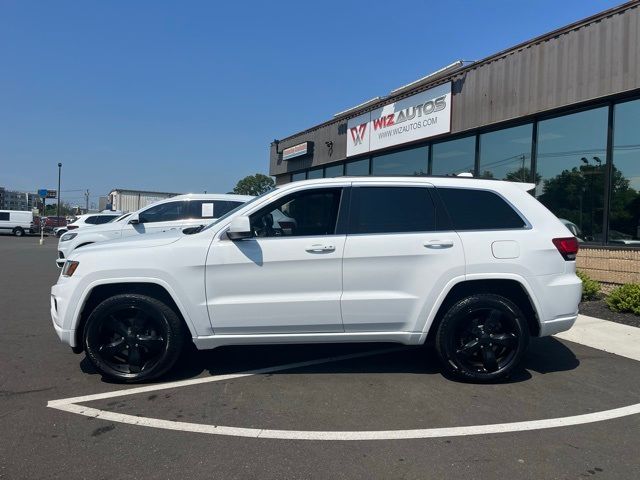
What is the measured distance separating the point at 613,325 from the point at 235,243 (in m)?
5.44

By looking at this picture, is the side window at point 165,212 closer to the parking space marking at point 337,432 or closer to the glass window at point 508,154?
the glass window at point 508,154

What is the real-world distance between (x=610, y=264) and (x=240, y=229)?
24.1 feet

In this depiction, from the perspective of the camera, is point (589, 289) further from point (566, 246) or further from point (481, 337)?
point (481, 337)

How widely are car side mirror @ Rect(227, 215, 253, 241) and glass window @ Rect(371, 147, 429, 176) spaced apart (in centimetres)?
905

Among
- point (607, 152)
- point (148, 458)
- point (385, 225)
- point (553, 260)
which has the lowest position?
point (148, 458)

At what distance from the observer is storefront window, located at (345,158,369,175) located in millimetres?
15953

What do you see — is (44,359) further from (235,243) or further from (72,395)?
(235,243)

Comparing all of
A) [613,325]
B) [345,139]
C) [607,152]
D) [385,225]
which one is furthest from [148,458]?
[345,139]

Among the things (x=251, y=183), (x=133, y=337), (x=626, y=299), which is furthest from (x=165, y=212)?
(x=251, y=183)

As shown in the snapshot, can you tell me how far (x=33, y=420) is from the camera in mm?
3732

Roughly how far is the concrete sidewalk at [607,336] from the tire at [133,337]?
4.74 metres

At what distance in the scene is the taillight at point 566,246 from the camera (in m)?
4.65

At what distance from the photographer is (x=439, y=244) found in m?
4.54

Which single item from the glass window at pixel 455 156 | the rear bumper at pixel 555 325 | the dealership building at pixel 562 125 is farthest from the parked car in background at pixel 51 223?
the rear bumper at pixel 555 325
